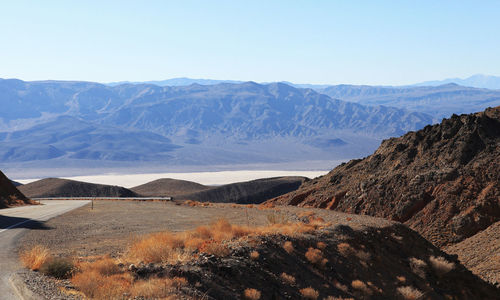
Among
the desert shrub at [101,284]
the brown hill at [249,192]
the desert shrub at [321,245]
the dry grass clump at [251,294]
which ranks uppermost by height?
the desert shrub at [101,284]

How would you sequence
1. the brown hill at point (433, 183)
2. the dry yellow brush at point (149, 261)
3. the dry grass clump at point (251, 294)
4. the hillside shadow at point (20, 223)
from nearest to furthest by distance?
1. the dry yellow brush at point (149, 261)
2. the dry grass clump at point (251, 294)
3. the hillside shadow at point (20, 223)
4. the brown hill at point (433, 183)

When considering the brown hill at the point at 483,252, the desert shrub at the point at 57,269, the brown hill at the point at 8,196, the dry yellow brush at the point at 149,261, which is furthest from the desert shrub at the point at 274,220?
the brown hill at the point at 8,196

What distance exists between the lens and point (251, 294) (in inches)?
492

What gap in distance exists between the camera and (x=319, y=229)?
20.3 m

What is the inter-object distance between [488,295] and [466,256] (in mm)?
4956

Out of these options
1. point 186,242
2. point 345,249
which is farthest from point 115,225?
point 345,249

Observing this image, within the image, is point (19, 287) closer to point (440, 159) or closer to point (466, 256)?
point (466, 256)

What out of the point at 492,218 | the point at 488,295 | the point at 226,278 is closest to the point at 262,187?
the point at 492,218

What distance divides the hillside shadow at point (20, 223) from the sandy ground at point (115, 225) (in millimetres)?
361

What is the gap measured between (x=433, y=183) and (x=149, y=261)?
2422 cm

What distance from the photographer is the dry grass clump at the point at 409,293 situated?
16.8m

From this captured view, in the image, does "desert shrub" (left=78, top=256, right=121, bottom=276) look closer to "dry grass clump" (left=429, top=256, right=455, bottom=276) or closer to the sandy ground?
the sandy ground

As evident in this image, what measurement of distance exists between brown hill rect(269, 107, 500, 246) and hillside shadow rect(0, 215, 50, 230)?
1944 cm

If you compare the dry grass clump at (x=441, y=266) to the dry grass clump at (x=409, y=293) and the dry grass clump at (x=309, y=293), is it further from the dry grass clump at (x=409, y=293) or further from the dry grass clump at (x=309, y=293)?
the dry grass clump at (x=309, y=293)
